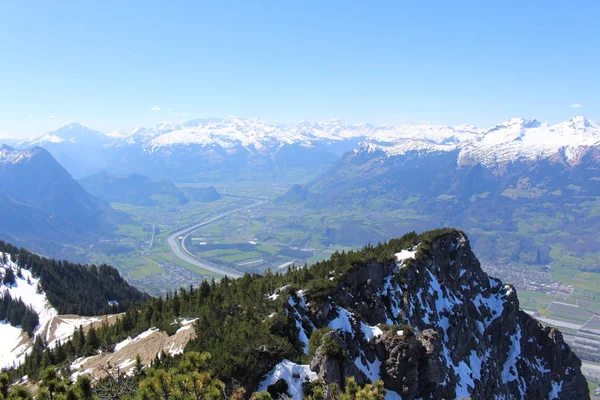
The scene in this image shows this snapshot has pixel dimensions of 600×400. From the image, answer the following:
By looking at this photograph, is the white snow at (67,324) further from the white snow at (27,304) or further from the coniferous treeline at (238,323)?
the coniferous treeline at (238,323)

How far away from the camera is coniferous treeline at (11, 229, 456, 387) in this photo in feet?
158

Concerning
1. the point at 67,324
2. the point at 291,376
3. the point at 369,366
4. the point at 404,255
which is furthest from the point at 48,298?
the point at 291,376

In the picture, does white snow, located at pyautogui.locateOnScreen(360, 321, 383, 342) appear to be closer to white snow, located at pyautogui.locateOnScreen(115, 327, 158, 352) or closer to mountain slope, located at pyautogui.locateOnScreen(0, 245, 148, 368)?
white snow, located at pyautogui.locateOnScreen(115, 327, 158, 352)

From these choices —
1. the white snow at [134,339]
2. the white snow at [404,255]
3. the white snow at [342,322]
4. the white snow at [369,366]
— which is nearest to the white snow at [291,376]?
the white snow at [369,366]

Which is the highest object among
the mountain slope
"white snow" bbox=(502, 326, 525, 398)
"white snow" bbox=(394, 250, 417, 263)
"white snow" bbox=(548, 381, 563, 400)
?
"white snow" bbox=(394, 250, 417, 263)

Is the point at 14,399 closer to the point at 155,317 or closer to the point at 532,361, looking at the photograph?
the point at 155,317

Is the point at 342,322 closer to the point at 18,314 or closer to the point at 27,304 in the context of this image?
the point at 18,314

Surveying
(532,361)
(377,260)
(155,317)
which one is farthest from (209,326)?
(532,361)

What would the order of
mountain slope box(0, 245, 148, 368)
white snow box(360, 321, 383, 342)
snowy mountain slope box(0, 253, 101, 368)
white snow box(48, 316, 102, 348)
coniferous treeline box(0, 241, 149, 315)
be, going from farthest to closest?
coniferous treeline box(0, 241, 149, 315), mountain slope box(0, 245, 148, 368), white snow box(48, 316, 102, 348), snowy mountain slope box(0, 253, 101, 368), white snow box(360, 321, 383, 342)

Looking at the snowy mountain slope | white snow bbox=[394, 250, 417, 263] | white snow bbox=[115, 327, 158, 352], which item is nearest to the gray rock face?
white snow bbox=[394, 250, 417, 263]

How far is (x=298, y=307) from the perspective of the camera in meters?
67.8

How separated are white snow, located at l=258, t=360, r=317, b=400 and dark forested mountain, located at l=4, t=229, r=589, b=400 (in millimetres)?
141

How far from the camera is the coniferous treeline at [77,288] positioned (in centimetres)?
14525

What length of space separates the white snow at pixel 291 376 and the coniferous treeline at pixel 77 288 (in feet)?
349
